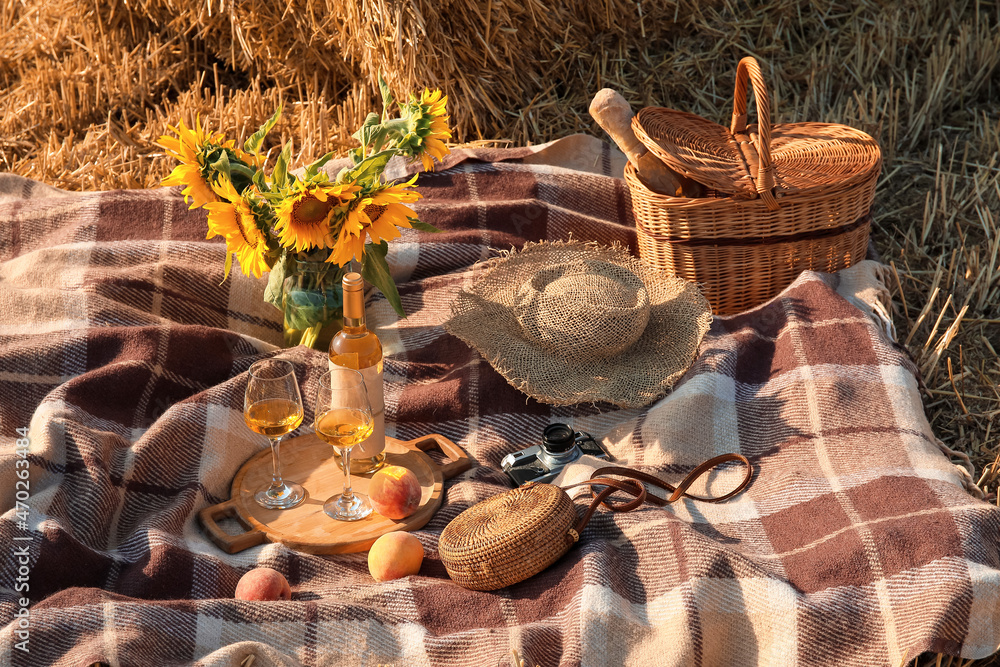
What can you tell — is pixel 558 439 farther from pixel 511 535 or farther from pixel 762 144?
pixel 762 144

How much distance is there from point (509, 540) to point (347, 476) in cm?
31

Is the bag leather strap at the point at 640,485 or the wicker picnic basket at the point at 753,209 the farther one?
the wicker picnic basket at the point at 753,209

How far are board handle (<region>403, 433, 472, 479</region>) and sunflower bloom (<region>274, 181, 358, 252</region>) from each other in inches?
Result: 16.8

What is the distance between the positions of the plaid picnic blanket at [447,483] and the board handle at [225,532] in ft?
0.07

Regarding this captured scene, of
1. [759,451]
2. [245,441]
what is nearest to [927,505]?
[759,451]

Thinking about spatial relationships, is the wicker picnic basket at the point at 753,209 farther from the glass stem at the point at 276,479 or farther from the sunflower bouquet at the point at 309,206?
the glass stem at the point at 276,479

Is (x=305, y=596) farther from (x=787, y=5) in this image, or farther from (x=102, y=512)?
(x=787, y=5)

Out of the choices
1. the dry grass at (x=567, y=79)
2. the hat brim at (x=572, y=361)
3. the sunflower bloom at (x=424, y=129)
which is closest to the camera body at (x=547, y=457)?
the hat brim at (x=572, y=361)

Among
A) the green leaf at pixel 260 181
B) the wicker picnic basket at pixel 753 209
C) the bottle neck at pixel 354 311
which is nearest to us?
the bottle neck at pixel 354 311

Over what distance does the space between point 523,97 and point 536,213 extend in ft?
2.03

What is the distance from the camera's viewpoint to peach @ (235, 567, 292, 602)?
1.47m

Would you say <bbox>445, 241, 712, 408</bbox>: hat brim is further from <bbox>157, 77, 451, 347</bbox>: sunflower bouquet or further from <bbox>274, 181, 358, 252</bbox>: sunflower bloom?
<bbox>274, 181, 358, 252</bbox>: sunflower bloom

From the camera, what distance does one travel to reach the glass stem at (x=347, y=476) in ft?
5.17

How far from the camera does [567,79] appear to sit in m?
2.96
